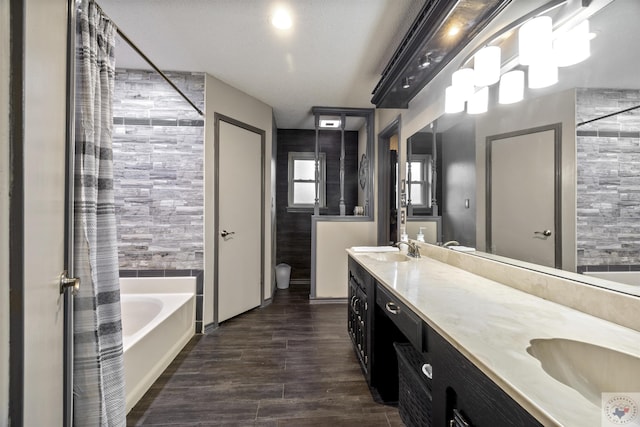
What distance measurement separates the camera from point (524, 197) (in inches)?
50.4

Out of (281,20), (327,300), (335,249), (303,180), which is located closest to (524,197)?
(281,20)

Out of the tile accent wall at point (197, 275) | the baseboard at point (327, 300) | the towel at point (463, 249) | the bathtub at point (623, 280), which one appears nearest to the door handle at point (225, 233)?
the tile accent wall at point (197, 275)

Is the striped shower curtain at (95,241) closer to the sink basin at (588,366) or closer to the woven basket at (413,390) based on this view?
the woven basket at (413,390)

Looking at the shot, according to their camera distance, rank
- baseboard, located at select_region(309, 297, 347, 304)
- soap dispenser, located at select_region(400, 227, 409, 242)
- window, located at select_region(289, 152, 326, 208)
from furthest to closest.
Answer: window, located at select_region(289, 152, 326, 208) < baseboard, located at select_region(309, 297, 347, 304) < soap dispenser, located at select_region(400, 227, 409, 242)

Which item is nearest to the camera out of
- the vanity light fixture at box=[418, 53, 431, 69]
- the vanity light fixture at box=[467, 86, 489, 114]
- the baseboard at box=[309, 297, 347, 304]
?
the vanity light fixture at box=[467, 86, 489, 114]

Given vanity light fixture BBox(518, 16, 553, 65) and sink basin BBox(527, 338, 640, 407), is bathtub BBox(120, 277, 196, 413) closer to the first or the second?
sink basin BBox(527, 338, 640, 407)

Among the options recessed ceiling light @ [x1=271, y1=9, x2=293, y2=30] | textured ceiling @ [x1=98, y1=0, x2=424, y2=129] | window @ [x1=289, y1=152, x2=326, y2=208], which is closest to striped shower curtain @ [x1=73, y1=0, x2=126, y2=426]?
textured ceiling @ [x1=98, y1=0, x2=424, y2=129]

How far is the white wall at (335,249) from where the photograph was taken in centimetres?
365

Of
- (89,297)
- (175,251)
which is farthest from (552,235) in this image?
(175,251)

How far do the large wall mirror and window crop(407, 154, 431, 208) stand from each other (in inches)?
32.6

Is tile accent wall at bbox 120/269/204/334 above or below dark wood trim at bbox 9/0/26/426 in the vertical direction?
below

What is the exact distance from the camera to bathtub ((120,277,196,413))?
1744mm

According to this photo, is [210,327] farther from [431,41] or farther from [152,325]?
[431,41]
